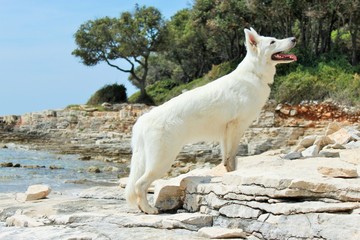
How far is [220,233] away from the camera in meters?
5.31

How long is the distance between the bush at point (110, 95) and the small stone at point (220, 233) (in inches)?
1520

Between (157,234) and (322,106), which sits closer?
(157,234)

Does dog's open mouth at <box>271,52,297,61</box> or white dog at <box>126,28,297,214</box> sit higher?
dog's open mouth at <box>271,52,297,61</box>

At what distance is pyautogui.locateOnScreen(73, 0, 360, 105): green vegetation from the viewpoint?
2714cm

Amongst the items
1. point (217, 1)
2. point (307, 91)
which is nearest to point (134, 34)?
point (217, 1)

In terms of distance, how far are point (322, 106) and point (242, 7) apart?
13.4 metres

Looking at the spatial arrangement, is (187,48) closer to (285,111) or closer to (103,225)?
(285,111)

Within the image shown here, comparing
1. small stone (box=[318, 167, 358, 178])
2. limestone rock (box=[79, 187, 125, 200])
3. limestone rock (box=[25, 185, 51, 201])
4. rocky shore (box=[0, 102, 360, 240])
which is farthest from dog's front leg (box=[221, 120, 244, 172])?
limestone rock (box=[25, 185, 51, 201])

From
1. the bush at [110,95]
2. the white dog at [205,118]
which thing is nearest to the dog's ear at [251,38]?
the white dog at [205,118]

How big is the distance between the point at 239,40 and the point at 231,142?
35963 mm

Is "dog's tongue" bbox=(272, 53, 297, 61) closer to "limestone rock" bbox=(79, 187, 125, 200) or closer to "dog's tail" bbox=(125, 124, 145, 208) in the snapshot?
"dog's tail" bbox=(125, 124, 145, 208)

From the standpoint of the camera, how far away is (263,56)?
7.15 meters

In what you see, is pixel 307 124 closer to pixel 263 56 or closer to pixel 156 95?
pixel 263 56

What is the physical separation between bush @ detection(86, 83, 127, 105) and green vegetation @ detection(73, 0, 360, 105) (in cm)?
198
